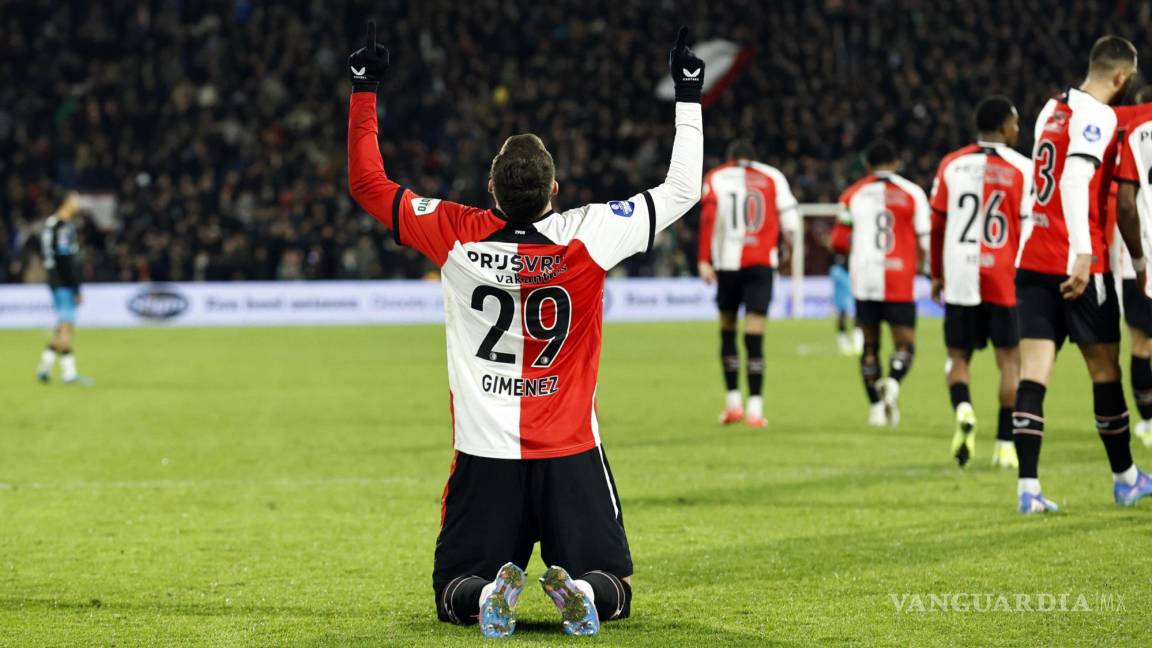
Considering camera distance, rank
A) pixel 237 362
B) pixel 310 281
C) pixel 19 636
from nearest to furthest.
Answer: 1. pixel 19 636
2. pixel 237 362
3. pixel 310 281

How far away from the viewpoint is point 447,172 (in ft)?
105

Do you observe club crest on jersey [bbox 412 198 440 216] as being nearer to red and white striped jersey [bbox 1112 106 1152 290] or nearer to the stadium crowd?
red and white striped jersey [bbox 1112 106 1152 290]

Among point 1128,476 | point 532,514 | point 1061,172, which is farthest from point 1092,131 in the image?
point 532,514

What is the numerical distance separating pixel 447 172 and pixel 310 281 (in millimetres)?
3925

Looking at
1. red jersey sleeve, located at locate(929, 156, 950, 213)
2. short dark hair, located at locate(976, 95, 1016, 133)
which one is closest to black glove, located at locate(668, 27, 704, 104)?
short dark hair, located at locate(976, 95, 1016, 133)

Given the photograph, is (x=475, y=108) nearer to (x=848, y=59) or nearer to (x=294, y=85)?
(x=294, y=85)

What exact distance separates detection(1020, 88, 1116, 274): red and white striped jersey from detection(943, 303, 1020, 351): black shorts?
231 cm

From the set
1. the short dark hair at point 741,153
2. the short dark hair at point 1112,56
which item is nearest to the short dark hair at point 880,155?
the short dark hair at point 741,153

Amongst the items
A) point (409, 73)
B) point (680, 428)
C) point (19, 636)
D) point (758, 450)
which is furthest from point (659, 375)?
point (409, 73)

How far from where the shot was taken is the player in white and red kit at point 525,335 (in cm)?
511

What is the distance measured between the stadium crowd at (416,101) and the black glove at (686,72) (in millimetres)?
25077

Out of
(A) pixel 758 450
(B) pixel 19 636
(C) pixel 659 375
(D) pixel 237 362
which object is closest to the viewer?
(B) pixel 19 636

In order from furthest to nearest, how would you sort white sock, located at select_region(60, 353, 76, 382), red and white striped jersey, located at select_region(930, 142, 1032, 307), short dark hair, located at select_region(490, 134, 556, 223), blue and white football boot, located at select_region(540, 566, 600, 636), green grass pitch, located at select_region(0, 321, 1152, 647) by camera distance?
1. white sock, located at select_region(60, 353, 76, 382)
2. red and white striped jersey, located at select_region(930, 142, 1032, 307)
3. green grass pitch, located at select_region(0, 321, 1152, 647)
4. short dark hair, located at select_region(490, 134, 556, 223)
5. blue and white football boot, located at select_region(540, 566, 600, 636)

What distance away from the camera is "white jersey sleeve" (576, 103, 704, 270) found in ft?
16.8
